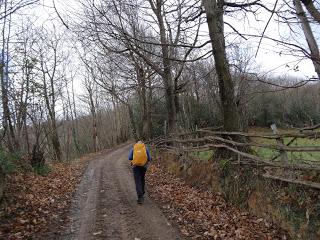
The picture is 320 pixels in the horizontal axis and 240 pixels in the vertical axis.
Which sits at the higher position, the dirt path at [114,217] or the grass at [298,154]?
the grass at [298,154]

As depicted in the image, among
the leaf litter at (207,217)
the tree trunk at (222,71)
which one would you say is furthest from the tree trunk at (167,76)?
the leaf litter at (207,217)

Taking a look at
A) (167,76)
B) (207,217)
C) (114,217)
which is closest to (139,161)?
(114,217)

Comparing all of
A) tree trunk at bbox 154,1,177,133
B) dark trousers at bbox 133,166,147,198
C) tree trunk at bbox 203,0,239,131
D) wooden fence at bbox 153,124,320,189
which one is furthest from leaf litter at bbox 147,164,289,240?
tree trunk at bbox 154,1,177,133

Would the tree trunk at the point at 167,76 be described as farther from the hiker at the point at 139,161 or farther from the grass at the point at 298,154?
the hiker at the point at 139,161

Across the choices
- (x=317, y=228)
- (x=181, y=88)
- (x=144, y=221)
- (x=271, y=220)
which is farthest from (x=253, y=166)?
A: (x=181, y=88)

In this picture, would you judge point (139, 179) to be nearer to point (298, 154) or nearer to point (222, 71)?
point (222, 71)

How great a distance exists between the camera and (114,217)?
7.79 meters

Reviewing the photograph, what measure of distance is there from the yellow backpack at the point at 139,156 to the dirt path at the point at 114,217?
1.13 meters

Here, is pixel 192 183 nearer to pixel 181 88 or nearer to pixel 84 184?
pixel 84 184

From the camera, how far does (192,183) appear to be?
10.9 m

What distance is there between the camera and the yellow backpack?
9477mm

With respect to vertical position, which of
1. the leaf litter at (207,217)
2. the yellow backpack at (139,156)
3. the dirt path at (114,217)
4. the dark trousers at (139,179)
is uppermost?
the yellow backpack at (139,156)

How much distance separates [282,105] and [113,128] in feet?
85.4

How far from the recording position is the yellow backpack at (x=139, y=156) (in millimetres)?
9477
